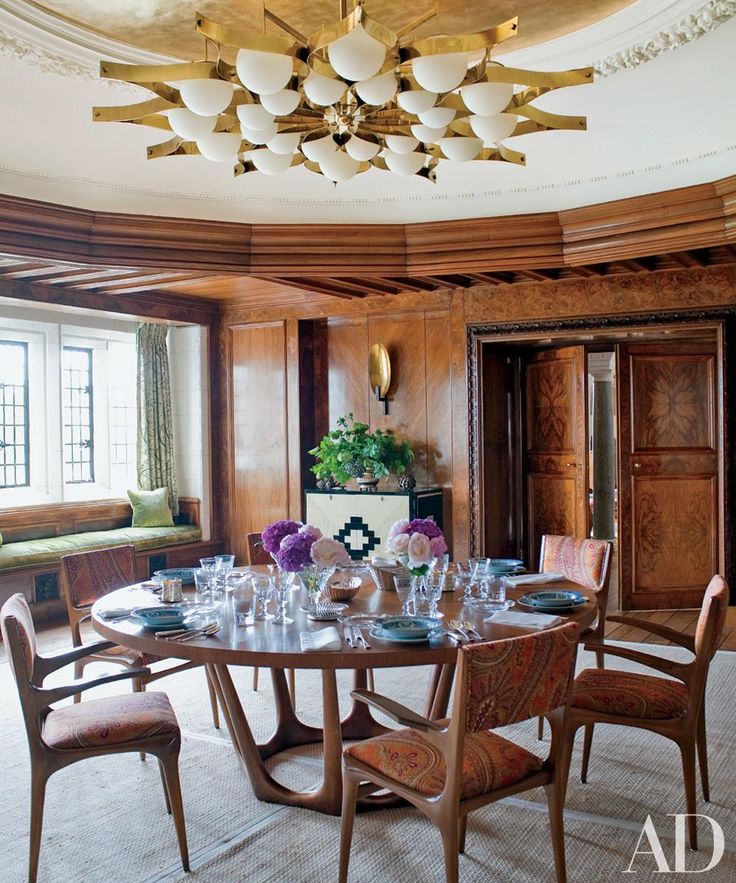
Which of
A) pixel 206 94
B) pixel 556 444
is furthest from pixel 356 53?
pixel 556 444

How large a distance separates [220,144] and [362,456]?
425 cm

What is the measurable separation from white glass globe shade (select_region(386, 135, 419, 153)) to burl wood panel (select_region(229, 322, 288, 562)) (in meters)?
4.73

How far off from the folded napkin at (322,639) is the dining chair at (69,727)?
0.55 meters

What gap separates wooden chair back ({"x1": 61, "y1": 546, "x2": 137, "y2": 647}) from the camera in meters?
3.80

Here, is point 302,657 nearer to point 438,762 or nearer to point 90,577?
point 438,762

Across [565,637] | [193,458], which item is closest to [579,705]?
[565,637]

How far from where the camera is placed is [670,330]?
5926 mm

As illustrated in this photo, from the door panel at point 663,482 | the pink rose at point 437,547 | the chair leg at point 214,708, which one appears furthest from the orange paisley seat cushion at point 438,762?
the door panel at point 663,482

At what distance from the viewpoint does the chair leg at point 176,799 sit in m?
2.60

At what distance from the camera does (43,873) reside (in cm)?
259

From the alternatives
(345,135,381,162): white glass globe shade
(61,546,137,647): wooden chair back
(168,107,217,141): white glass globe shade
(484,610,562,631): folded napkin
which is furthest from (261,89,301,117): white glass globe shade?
(61,546,137,647): wooden chair back

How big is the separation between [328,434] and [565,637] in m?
5.20

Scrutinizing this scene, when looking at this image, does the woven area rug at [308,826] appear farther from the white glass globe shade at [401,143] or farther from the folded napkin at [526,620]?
the white glass globe shade at [401,143]

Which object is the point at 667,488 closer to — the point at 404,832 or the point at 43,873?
the point at 404,832
